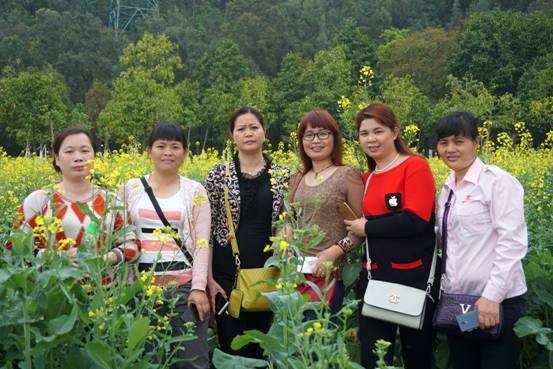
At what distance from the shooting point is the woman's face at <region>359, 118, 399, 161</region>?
3055 millimetres

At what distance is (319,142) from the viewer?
333cm

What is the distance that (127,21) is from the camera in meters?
81.9

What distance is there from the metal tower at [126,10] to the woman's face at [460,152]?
8031 cm

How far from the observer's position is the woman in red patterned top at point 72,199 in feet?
9.74

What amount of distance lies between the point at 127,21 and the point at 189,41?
34.6 metres

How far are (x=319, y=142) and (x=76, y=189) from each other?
1237mm

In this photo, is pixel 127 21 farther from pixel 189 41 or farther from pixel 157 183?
pixel 157 183

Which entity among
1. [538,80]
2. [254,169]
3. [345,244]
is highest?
[538,80]

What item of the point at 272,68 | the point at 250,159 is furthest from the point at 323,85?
the point at 250,159

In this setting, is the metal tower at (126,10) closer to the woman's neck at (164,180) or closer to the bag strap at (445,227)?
the woman's neck at (164,180)

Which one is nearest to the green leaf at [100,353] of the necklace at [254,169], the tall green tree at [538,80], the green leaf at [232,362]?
the green leaf at [232,362]

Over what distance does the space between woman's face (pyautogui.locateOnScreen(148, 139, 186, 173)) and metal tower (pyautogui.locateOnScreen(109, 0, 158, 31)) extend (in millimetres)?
79640

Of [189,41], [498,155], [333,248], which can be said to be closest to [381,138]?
[333,248]

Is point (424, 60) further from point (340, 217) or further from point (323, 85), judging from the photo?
point (340, 217)
